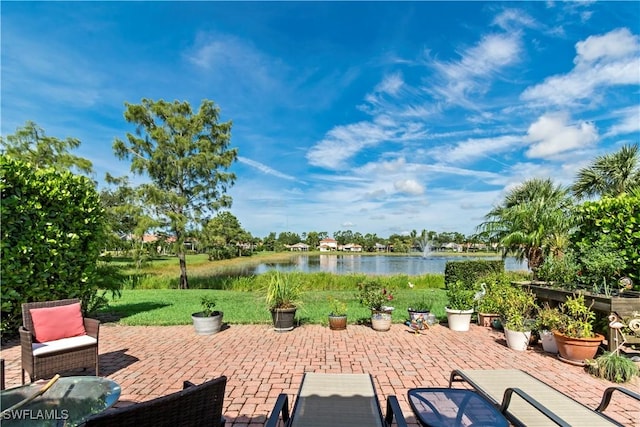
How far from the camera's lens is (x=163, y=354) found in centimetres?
469

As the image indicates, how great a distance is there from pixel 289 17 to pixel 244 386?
8.75 metres

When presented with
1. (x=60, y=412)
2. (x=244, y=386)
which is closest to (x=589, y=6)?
(x=244, y=386)

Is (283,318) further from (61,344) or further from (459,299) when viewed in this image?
(459,299)

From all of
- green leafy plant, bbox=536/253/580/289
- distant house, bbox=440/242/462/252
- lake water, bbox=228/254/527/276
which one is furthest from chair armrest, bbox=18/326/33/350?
distant house, bbox=440/242/462/252

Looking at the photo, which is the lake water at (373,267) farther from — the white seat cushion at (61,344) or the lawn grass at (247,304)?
the white seat cushion at (61,344)

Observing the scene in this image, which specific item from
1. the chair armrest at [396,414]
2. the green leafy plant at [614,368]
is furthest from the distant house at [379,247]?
the chair armrest at [396,414]

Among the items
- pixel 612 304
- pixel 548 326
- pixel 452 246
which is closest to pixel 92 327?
pixel 548 326

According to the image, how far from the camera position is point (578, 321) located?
4402 millimetres

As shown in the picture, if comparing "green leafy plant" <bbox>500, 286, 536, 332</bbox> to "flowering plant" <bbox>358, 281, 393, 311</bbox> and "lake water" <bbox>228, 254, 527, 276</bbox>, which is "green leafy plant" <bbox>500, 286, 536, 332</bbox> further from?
"lake water" <bbox>228, 254, 527, 276</bbox>

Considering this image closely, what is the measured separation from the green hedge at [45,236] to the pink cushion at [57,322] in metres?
1.83

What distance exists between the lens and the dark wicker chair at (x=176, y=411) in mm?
1212

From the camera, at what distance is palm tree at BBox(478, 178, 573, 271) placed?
7.79 metres

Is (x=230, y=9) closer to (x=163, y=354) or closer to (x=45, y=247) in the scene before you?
A: (x=45, y=247)

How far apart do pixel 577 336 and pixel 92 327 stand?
634 centimetres
